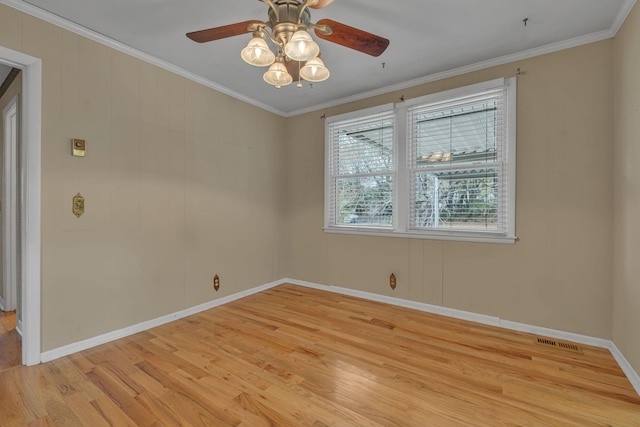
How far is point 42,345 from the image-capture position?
2.21 metres

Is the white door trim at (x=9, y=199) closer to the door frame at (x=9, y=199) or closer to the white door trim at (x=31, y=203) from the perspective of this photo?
the door frame at (x=9, y=199)

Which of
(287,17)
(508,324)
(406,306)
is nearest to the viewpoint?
(287,17)

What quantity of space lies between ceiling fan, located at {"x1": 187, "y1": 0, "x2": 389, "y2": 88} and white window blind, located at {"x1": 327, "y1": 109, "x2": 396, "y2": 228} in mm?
1738

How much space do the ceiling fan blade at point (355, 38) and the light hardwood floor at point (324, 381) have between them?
7.33 feet

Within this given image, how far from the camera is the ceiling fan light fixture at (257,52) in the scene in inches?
66.8

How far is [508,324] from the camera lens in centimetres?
285

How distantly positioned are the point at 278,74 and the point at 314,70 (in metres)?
0.27

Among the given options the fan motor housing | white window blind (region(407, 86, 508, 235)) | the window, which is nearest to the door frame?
the fan motor housing

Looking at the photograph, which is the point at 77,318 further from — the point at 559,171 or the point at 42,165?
the point at 559,171

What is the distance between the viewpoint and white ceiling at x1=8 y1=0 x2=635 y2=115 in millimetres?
2109

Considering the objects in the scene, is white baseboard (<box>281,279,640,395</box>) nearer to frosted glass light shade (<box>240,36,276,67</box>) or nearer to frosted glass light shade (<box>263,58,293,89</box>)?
frosted glass light shade (<box>263,58,293,89</box>)

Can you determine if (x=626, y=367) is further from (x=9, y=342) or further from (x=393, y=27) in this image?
(x=9, y=342)

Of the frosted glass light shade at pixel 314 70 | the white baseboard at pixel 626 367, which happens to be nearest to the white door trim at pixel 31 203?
the frosted glass light shade at pixel 314 70

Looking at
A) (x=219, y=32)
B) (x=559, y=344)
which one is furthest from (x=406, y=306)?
(x=219, y=32)
